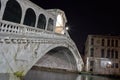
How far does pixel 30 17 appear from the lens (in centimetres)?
1534

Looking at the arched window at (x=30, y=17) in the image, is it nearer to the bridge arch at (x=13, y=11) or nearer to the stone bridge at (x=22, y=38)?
the stone bridge at (x=22, y=38)

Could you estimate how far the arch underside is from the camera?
2344 cm

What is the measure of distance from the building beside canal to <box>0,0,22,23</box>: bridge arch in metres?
24.9

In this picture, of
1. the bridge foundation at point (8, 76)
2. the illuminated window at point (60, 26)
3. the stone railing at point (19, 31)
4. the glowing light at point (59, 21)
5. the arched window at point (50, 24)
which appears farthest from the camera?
the illuminated window at point (60, 26)

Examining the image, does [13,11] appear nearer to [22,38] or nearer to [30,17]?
[30,17]

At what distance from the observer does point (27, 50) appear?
38.6 ft

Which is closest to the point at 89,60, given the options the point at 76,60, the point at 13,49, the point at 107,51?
the point at 107,51

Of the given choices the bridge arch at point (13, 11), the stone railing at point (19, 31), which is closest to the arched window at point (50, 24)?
the stone railing at point (19, 31)

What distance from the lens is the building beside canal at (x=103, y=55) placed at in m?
35.8

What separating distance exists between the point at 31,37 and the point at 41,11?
535 centimetres

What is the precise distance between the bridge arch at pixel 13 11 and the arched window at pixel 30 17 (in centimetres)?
92

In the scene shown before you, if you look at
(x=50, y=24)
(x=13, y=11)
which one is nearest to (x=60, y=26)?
(x=50, y=24)

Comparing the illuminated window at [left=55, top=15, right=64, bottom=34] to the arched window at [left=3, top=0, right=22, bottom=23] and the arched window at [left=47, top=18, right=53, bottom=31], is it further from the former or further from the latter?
the arched window at [left=3, top=0, right=22, bottom=23]

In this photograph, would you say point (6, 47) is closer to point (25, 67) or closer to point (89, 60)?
point (25, 67)
